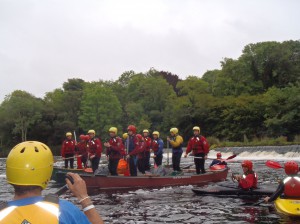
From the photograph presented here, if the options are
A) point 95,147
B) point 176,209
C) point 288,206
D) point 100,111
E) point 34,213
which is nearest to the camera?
point 34,213

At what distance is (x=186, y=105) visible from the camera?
55.4 metres

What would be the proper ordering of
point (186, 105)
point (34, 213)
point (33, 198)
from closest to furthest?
point (34, 213) < point (33, 198) < point (186, 105)

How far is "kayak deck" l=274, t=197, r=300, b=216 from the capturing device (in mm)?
9016

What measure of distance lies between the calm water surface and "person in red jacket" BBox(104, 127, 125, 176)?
5.37 ft

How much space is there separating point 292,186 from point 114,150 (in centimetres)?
754

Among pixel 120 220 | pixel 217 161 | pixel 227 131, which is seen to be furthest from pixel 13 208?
pixel 227 131

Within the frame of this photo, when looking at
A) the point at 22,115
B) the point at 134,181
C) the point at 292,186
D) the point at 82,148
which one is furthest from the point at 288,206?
the point at 22,115

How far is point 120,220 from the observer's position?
376 inches

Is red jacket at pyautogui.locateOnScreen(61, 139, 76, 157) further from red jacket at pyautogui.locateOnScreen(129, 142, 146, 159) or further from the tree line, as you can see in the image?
the tree line

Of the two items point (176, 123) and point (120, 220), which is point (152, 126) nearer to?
point (176, 123)

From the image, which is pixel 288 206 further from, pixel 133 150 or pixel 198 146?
pixel 133 150

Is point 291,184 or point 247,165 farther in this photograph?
point 247,165

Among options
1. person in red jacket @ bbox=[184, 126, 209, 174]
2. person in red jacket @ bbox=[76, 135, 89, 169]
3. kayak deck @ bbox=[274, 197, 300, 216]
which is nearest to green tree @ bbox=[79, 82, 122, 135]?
person in red jacket @ bbox=[76, 135, 89, 169]

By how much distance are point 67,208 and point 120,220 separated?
7261 millimetres
